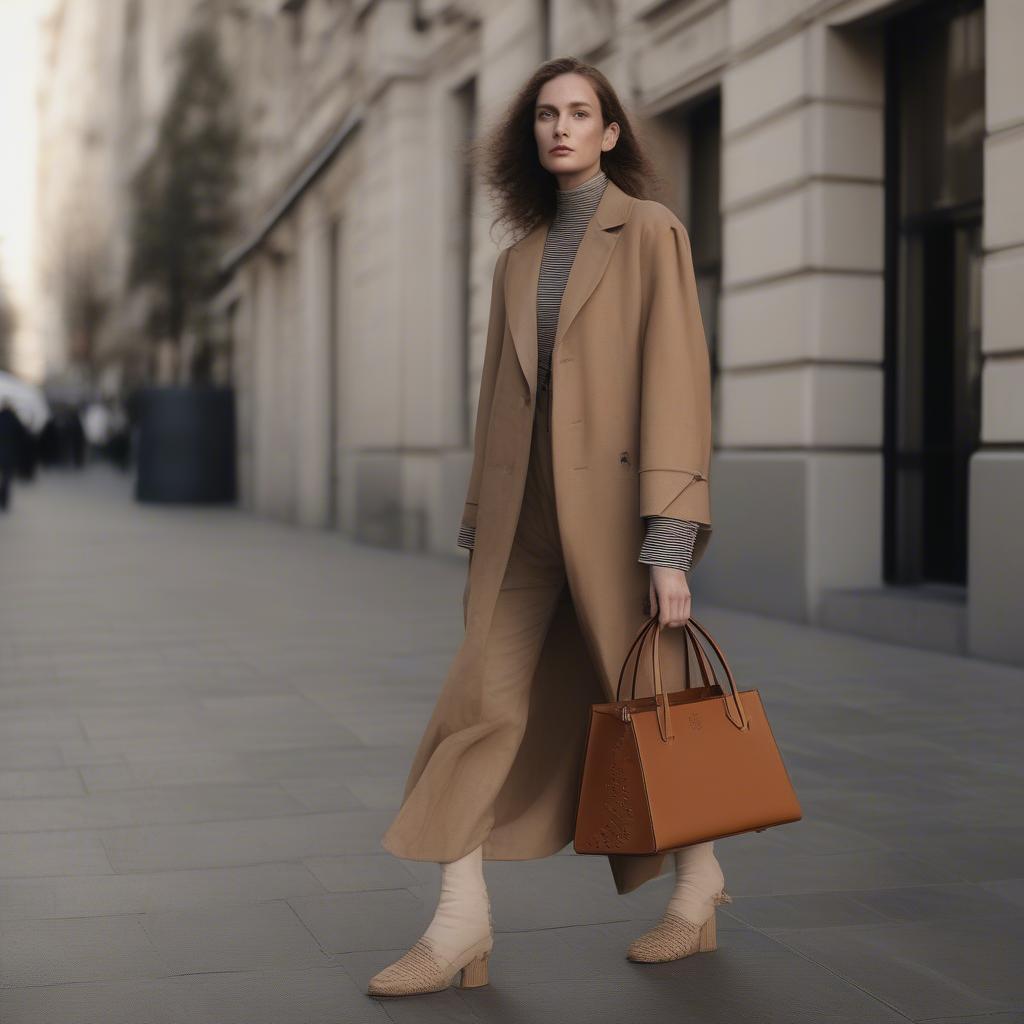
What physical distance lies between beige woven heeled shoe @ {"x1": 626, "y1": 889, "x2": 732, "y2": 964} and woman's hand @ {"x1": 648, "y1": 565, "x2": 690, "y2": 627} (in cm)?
65

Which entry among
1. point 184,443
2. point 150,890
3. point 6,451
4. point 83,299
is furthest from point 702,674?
point 83,299

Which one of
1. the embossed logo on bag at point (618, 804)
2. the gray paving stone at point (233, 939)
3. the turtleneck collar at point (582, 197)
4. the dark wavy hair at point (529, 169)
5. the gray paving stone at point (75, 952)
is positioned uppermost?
the dark wavy hair at point (529, 169)

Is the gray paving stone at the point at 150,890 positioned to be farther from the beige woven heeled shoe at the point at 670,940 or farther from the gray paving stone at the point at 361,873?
the beige woven heeled shoe at the point at 670,940

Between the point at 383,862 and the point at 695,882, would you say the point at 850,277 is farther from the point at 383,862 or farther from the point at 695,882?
the point at 695,882

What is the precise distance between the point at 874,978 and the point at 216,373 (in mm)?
34030

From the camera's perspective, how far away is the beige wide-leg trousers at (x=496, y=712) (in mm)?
3348

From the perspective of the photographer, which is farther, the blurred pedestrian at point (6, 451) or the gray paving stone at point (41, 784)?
the blurred pedestrian at point (6, 451)

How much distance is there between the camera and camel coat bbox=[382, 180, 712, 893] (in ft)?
10.9

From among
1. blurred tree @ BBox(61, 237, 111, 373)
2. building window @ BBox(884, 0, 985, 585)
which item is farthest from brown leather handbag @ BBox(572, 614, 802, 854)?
blurred tree @ BBox(61, 237, 111, 373)

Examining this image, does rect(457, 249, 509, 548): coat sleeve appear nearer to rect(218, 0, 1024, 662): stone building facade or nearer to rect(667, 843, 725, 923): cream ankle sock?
rect(667, 843, 725, 923): cream ankle sock

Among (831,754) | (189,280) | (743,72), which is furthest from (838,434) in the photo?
(189,280)

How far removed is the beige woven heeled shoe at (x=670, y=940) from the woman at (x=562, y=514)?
1 cm

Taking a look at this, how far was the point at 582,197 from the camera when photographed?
3.47m

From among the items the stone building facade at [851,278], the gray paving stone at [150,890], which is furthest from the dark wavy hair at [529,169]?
the stone building facade at [851,278]
